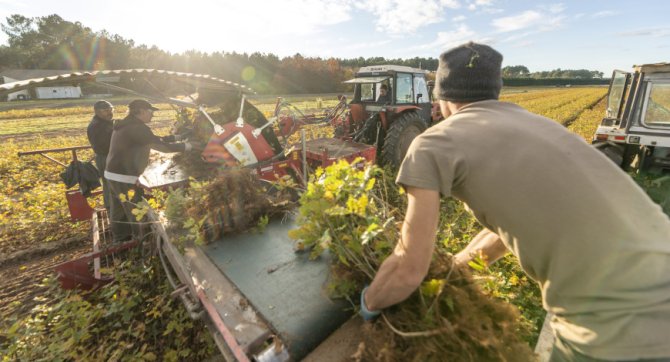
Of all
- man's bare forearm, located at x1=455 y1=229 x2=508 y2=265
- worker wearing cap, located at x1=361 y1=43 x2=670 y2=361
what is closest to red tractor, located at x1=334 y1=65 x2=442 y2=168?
man's bare forearm, located at x1=455 y1=229 x2=508 y2=265

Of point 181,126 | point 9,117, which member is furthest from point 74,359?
point 9,117

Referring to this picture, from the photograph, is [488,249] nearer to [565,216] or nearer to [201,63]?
[565,216]

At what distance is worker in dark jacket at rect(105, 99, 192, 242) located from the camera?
4.01m

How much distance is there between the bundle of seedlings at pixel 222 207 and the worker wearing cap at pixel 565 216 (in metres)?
1.99

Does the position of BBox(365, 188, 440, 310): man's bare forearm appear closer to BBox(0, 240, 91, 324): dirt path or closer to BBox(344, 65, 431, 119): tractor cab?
BBox(0, 240, 91, 324): dirt path

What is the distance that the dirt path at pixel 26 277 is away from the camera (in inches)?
132

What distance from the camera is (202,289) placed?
81.6 inches

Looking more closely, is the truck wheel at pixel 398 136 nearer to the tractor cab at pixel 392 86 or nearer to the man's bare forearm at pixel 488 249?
the tractor cab at pixel 392 86

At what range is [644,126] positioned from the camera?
16.3 feet

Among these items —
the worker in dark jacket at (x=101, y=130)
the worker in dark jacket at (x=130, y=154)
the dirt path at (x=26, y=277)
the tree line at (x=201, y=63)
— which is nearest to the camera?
the dirt path at (x=26, y=277)

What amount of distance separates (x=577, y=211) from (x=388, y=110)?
20.5 feet

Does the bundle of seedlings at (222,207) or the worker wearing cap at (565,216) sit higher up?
the worker wearing cap at (565,216)

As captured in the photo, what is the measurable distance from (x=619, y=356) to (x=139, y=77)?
5006 millimetres

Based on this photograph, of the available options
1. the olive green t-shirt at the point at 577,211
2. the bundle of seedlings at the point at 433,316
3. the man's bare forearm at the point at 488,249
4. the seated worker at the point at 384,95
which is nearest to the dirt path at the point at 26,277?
the bundle of seedlings at the point at 433,316
